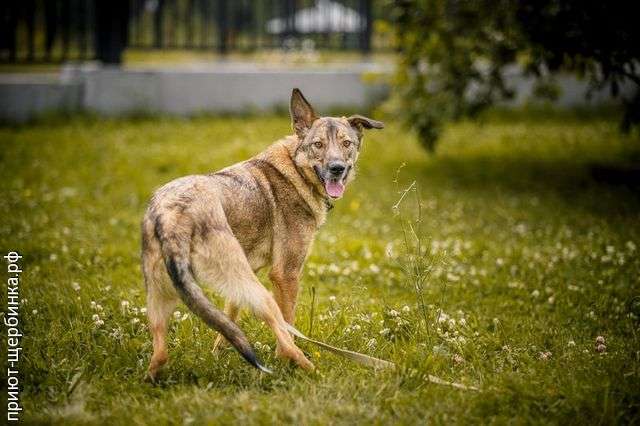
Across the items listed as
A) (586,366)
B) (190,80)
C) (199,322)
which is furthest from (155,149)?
(586,366)

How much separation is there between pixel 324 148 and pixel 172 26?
10.8 m

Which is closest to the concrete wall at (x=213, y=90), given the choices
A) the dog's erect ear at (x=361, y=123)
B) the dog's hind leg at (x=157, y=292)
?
the dog's erect ear at (x=361, y=123)

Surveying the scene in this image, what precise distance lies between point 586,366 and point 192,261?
2.54m

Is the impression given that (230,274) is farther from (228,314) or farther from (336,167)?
(336,167)

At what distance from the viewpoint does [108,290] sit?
555 centimetres

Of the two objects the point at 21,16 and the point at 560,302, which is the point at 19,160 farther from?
the point at 560,302

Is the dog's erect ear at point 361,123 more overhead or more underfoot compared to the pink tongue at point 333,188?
more overhead

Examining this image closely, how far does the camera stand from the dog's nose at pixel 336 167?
4.75 metres

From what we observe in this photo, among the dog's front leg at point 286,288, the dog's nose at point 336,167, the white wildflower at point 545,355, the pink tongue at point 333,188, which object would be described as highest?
the dog's nose at point 336,167

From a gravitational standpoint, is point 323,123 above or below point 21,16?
below

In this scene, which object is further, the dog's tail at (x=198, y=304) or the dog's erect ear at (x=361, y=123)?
the dog's erect ear at (x=361, y=123)

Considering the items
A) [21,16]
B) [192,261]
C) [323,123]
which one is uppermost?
[21,16]

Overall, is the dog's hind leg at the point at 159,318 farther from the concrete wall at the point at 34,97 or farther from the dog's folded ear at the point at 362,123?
the concrete wall at the point at 34,97

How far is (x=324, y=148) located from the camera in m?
4.89
